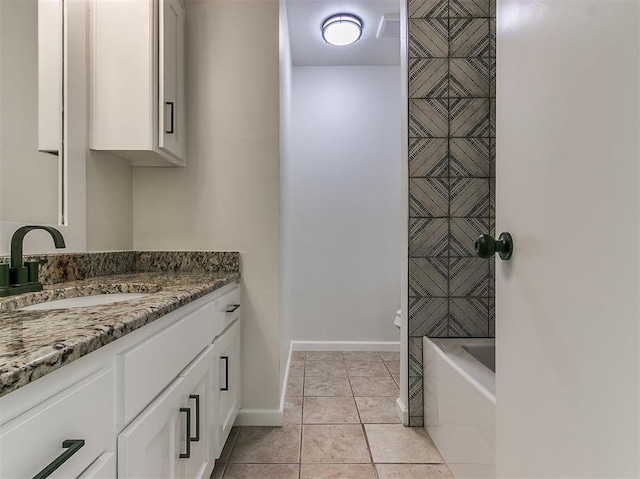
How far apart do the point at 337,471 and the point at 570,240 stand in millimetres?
1389

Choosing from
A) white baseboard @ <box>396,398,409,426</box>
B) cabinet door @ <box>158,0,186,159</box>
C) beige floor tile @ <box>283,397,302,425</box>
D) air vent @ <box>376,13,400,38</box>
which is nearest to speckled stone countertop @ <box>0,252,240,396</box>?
cabinet door @ <box>158,0,186,159</box>

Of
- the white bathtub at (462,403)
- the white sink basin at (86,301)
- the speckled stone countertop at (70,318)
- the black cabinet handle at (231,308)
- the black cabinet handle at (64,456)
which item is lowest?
the white bathtub at (462,403)

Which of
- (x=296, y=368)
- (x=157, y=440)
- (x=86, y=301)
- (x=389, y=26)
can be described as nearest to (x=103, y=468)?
(x=157, y=440)

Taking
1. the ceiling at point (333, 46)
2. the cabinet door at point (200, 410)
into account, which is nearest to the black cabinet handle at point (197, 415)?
the cabinet door at point (200, 410)

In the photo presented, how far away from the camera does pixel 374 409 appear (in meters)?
2.03

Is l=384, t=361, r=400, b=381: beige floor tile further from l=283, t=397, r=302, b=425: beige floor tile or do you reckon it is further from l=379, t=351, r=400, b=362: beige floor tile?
l=283, t=397, r=302, b=425: beige floor tile

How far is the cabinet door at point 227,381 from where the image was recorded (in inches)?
56.2

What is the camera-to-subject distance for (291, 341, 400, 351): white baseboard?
3.19 meters

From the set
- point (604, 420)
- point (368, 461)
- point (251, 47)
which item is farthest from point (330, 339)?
point (604, 420)

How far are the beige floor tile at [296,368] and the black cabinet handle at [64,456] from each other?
2164 millimetres

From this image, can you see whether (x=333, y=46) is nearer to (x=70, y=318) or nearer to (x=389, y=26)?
(x=389, y=26)

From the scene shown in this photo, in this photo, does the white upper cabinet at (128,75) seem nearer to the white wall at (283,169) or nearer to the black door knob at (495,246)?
the white wall at (283,169)

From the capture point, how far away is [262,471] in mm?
1478

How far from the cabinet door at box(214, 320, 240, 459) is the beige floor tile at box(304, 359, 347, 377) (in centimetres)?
94
